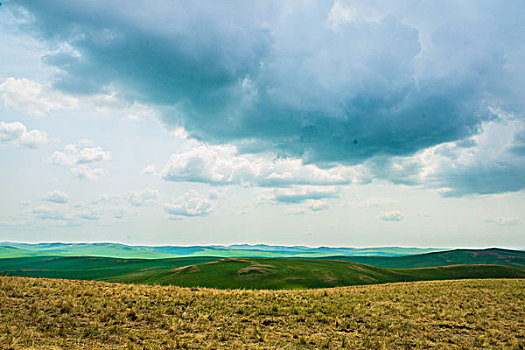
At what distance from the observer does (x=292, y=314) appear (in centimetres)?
2123

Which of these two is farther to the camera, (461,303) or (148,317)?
(461,303)

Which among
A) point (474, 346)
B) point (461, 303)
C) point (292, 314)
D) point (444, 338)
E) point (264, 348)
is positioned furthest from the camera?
point (461, 303)

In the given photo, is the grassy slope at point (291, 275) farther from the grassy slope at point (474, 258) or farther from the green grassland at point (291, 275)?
the grassy slope at point (474, 258)

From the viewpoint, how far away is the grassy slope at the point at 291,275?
6138 centimetres

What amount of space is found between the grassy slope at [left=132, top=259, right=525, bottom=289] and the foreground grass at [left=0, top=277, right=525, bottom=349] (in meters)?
34.9

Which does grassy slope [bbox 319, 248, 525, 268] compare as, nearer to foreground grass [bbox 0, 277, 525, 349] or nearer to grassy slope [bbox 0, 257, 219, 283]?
grassy slope [bbox 0, 257, 219, 283]

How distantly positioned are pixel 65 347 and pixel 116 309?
5.88 m

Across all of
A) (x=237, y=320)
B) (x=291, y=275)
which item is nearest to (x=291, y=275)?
(x=291, y=275)

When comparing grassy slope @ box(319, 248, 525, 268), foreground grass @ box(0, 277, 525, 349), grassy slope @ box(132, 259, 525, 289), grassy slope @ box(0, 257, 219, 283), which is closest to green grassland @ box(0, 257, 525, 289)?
grassy slope @ box(132, 259, 525, 289)

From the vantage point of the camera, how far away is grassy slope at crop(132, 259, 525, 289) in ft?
201

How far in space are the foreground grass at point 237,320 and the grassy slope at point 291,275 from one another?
34.9m

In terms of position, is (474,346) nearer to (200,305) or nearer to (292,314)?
(292,314)

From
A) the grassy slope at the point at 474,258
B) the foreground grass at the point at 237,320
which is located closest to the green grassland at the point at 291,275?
the foreground grass at the point at 237,320

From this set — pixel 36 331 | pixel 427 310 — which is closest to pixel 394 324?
pixel 427 310
